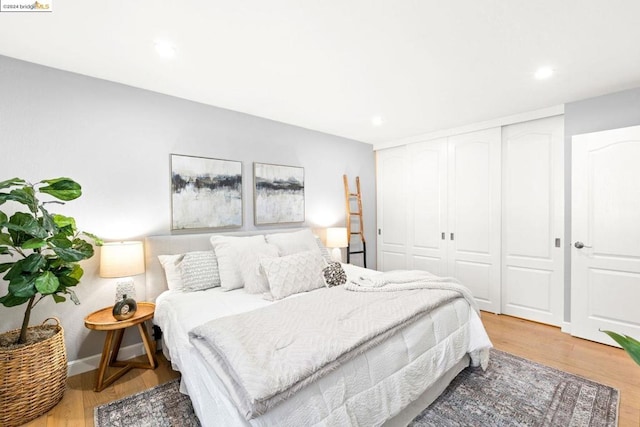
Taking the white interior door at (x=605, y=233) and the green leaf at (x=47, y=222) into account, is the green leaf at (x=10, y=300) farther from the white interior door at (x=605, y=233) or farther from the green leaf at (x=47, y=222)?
the white interior door at (x=605, y=233)

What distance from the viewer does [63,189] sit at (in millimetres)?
1870

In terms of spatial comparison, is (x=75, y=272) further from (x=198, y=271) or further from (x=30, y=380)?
(x=198, y=271)

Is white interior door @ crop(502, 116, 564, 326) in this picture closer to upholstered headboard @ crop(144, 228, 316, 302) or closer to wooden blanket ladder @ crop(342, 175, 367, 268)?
wooden blanket ladder @ crop(342, 175, 367, 268)

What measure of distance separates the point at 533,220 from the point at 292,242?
2782mm

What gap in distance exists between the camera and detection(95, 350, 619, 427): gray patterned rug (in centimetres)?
175

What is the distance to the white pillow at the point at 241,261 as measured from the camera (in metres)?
2.37

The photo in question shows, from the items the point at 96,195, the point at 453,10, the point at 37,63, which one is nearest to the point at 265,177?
the point at 96,195

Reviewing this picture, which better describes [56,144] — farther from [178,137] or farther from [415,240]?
[415,240]

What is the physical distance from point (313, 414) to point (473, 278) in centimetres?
330

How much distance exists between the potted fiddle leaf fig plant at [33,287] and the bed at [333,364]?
65cm

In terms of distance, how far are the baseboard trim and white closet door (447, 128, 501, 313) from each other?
374 centimetres

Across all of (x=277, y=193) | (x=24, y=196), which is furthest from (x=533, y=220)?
(x=24, y=196)

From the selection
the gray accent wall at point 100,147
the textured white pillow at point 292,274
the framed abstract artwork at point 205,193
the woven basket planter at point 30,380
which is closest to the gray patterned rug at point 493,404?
the woven basket planter at point 30,380

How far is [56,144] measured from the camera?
7.23 ft
